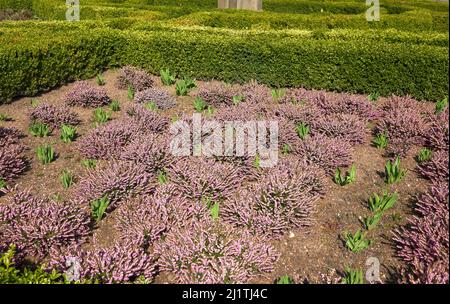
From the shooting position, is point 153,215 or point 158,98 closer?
point 153,215

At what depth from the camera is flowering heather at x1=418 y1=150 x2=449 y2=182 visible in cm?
555

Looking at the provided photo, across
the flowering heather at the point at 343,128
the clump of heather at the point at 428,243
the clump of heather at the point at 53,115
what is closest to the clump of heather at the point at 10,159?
the clump of heather at the point at 53,115

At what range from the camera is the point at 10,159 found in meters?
6.15

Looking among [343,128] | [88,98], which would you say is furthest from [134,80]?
[343,128]

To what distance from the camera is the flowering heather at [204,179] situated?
5.43 m

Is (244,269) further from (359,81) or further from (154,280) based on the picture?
(359,81)

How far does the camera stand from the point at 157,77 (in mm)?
11750

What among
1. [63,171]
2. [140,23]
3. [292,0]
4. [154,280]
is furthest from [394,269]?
[292,0]

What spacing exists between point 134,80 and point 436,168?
25.7ft

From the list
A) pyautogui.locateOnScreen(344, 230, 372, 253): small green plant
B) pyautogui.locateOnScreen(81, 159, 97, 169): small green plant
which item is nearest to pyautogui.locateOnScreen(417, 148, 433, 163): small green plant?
pyautogui.locateOnScreen(344, 230, 372, 253): small green plant

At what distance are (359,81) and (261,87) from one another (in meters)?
2.69

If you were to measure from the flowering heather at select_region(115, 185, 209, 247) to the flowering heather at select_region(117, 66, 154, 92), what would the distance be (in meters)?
5.72

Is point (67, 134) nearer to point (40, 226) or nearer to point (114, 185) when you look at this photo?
point (114, 185)

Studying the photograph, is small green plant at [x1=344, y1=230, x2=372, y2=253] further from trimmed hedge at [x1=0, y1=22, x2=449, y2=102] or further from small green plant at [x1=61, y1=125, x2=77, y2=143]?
trimmed hedge at [x1=0, y1=22, x2=449, y2=102]
